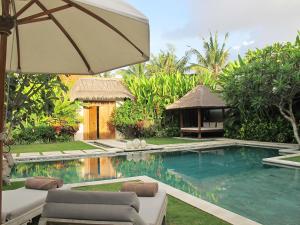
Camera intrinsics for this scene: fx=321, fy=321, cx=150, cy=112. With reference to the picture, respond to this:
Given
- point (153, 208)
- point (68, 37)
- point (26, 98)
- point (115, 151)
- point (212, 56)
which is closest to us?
point (68, 37)

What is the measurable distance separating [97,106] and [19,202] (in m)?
19.0

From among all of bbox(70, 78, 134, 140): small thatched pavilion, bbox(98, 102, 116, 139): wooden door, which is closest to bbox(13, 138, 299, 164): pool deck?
bbox(70, 78, 134, 140): small thatched pavilion

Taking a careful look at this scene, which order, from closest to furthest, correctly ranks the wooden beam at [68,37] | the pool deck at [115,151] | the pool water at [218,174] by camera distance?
the wooden beam at [68,37] < the pool water at [218,174] < the pool deck at [115,151]

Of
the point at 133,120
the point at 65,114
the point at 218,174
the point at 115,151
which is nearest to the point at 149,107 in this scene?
the point at 133,120

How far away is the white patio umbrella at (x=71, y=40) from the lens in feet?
10.3

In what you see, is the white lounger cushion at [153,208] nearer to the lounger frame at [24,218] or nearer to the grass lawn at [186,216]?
the grass lawn at [186,216]

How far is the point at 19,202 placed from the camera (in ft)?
14.6

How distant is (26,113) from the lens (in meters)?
6.87

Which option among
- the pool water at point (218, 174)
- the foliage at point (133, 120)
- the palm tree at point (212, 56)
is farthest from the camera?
the palm tree at point (212, 56)

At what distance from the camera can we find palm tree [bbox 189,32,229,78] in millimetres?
36375

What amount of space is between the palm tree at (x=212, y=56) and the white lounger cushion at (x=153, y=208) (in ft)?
108

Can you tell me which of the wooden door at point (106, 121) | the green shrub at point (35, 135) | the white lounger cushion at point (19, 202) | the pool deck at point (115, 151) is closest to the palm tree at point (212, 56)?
the wooden door at point (106, 121)

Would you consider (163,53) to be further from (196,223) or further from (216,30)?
(196,223)

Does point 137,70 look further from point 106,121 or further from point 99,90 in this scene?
point 106,121
